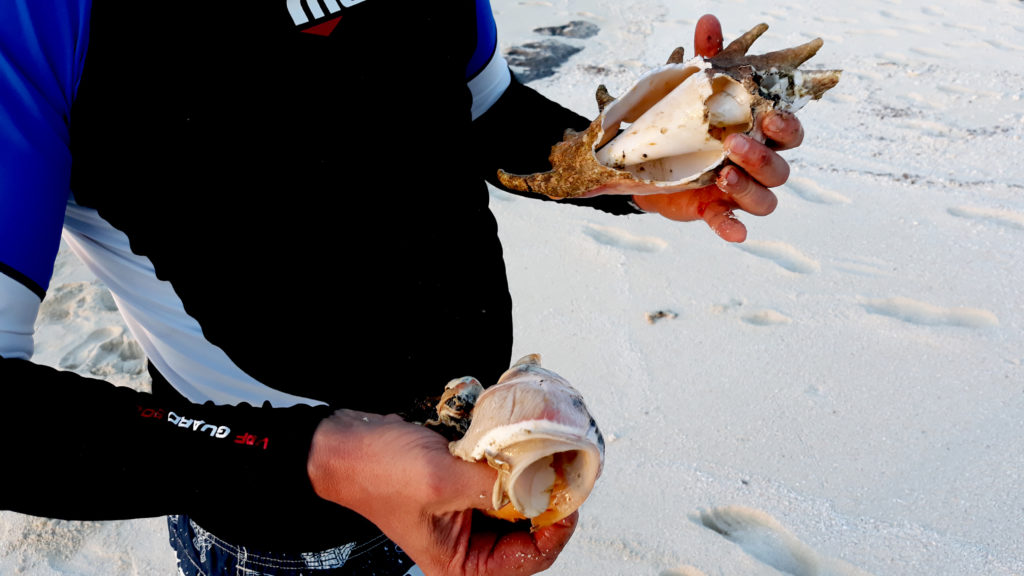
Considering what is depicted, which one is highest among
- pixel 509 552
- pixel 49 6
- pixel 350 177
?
pixel 49 6

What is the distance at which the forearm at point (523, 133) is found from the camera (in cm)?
157

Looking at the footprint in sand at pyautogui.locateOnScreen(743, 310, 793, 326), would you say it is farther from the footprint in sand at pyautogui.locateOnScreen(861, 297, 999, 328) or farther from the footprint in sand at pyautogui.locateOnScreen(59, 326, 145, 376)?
the footprint in sand at pyautogui.locateOnScreen(59, 326, 145, 376)

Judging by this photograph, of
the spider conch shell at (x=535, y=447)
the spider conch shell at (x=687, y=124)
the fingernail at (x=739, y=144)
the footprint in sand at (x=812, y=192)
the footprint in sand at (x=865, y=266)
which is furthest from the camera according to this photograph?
the footprint in sand at (x=812, y=192)

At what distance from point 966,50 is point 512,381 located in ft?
18.0

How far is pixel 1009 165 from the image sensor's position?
388 centimetres

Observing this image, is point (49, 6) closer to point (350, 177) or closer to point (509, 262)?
point (350, 177)

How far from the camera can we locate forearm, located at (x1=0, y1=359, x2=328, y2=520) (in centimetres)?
81

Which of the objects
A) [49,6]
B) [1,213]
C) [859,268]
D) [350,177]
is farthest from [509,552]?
[859,268]

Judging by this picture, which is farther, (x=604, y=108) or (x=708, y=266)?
(x=708, y=266)

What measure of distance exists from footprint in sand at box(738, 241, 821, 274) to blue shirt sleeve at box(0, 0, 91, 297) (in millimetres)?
2859

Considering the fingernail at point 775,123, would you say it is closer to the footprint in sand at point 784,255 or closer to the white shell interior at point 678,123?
the white shell interior at point 678,123

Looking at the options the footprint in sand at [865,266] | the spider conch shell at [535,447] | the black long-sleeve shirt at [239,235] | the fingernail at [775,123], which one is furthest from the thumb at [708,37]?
the footprint in sand at [865,266]

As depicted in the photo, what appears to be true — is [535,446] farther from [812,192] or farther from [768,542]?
[812,192]

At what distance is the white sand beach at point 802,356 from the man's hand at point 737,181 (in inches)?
41.3
